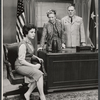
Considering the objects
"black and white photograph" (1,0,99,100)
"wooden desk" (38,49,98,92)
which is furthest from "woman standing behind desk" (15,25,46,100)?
"wooden desk" (38,49,98,92)

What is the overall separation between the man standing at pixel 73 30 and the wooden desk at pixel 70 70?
Answer: 1.76 ft

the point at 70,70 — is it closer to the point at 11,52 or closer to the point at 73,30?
the point at 73,30

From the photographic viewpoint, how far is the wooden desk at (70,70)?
3.11m

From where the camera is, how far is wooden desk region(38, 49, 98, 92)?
3111 millimetres

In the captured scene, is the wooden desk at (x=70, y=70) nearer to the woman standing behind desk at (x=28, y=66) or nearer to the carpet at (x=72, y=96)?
the carpet at (x=72, y=96)

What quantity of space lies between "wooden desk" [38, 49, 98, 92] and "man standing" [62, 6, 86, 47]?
1.76 feet

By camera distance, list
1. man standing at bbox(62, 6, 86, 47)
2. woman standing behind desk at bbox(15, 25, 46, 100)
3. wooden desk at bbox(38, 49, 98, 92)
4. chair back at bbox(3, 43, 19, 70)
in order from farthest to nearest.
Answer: man standing at bbox(62, 6, 86, 47)
wooden desk at bbox(38, 49, 98, 92)
chair back at bbox(3, 43, 19, 70)
woman standing behind desk at bbox(15, 25, 46, 100)

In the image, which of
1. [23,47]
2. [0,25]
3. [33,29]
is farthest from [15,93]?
[0,25]

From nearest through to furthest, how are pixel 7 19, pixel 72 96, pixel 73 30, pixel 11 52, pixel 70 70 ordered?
pixel 11 52 → pixel 72 96 → pixel 70 70 → pixel 7 19 → pixel 73 30

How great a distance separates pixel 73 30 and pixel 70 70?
0.89 meters

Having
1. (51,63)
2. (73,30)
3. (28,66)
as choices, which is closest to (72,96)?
(51,63)

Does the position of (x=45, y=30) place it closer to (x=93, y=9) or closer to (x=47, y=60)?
(x=47, y=60)

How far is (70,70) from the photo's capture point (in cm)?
321

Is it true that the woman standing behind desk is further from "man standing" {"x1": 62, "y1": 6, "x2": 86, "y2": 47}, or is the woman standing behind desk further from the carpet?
"man standing" {"x1": 62, "y1": 6, "x2": 86, "y2": 47}
